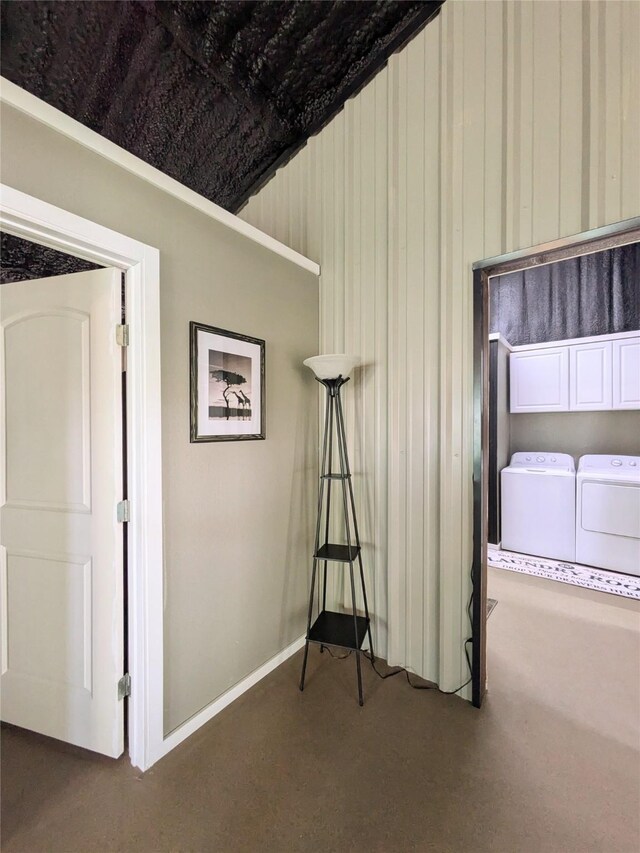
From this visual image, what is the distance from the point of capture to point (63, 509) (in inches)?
61.1

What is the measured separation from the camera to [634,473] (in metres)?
3.45

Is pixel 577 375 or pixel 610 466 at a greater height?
pixel 577 375

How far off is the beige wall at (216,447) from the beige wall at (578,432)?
122 inches

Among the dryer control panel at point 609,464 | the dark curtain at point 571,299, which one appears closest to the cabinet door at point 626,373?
the dark curtain at point 571,299

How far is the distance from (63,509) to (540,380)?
4.37 meters

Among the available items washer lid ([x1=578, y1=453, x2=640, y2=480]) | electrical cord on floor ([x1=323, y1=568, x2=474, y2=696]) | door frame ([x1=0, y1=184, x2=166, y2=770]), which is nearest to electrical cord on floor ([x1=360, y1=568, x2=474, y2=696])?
electrical cord on floor ([x1=323, y1=568, x2=474, y2=696])

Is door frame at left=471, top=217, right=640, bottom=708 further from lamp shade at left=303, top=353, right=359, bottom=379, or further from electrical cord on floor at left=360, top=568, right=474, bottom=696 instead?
lamp shade at left=303, top=353, right=359, bottom=379

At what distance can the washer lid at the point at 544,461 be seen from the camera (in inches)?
154

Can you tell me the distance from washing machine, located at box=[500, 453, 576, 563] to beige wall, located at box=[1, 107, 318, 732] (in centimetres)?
258

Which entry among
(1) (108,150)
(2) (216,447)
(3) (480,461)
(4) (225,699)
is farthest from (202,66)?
(4) (225,699)

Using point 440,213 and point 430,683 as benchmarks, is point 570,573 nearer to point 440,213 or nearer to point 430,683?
point 430,683

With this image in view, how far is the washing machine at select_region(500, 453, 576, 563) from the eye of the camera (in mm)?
3593

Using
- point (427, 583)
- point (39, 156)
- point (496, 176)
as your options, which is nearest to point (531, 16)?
point (496, 176)

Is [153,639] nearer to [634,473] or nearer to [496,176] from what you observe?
[496,176]
